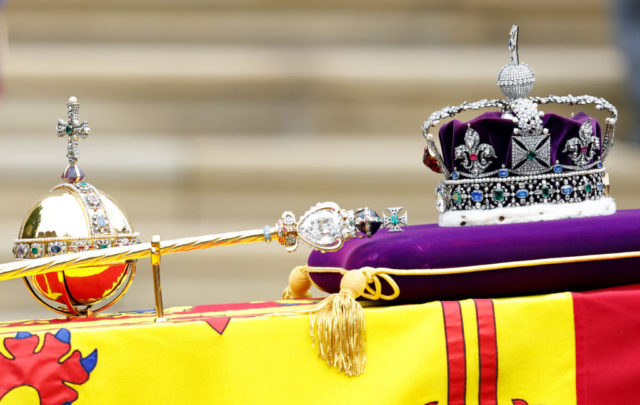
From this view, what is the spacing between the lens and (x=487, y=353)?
1.06m

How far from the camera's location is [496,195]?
1218 millimetres

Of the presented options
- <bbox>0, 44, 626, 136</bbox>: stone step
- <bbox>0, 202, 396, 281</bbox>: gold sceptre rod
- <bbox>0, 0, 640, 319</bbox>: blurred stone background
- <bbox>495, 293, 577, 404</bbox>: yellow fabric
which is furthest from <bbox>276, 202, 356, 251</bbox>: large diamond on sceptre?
<bbox>0, 44, 626, 136</bbox>: stone step

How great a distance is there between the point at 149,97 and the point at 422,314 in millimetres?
1889

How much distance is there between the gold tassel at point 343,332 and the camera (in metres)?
1.01

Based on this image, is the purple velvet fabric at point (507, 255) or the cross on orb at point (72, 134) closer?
the purple velvet fabric at point (507, 255)

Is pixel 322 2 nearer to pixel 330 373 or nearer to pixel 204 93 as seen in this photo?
pixel 204 93

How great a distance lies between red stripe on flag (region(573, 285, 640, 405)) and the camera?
3.60 ft

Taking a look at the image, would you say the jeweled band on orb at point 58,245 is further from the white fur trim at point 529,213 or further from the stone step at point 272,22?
the stone step at point 272,22

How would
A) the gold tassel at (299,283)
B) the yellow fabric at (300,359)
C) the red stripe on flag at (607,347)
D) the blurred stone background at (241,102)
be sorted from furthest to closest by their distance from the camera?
the blurred stone background at (241,102), the gold tassel at (299,283), the red stripe on flag at (607,347), the yellow fabric at (300,359)

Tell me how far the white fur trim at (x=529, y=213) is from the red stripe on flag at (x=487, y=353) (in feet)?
0.59

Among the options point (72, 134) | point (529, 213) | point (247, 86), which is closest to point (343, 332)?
point (529, 213)

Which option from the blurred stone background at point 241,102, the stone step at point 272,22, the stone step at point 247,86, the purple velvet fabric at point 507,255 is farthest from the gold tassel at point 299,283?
the stone step at point 272,22

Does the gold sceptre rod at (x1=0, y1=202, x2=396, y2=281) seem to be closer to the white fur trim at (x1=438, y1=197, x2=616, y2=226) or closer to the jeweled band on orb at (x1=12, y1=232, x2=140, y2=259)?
the jeweled band on orb at (x1=12, y1=232, x2=140, y2=259)

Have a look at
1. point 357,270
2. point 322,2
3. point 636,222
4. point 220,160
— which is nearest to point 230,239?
point 357,270
